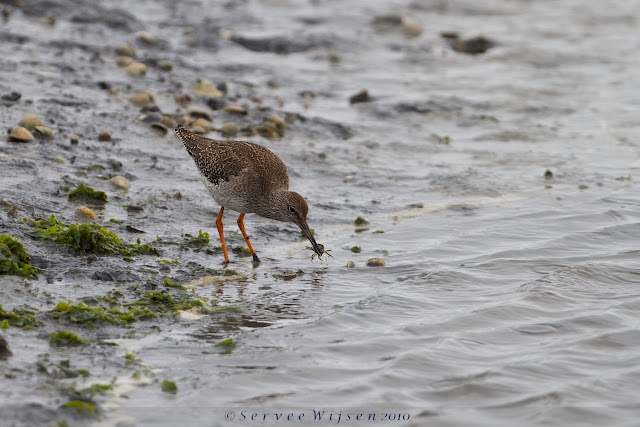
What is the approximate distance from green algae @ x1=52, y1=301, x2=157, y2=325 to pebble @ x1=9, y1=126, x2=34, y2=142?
4.06 meters

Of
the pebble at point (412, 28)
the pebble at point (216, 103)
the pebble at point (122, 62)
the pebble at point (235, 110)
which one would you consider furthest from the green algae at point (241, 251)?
the pebble at point (412, 28)

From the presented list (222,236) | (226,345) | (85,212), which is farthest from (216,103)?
(226,345)

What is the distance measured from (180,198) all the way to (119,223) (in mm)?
1252

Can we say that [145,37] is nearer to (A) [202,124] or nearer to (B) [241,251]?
(A) [202,124]

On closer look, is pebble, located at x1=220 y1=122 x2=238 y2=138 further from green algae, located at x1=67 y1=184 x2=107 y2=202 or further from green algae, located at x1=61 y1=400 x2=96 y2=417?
green algae, located at x1=61 y1=400 x2=96 y2=417

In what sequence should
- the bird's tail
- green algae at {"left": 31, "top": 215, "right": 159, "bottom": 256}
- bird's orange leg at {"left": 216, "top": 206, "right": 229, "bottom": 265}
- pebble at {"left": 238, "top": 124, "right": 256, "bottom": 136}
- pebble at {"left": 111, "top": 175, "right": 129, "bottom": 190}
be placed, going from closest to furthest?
green algae at {"left": 31, "top": 215, "right": 159, "bottom": 256} < bird's orange leg at {"left": 216, "top": 206, "right": 229, "bottom": 265} < the bird's tail < pebble at {"left": 111, "top": 175, "right": 129, "bottom": 190} < pebble at {"left": 238, "top": 124, "right": 256, "bottom": 136}

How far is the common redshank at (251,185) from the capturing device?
8.61 metres

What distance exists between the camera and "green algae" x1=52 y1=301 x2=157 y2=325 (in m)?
6.43

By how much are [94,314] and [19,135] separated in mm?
4287

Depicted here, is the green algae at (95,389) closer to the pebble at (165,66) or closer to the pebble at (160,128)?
the pebble at (160,128)

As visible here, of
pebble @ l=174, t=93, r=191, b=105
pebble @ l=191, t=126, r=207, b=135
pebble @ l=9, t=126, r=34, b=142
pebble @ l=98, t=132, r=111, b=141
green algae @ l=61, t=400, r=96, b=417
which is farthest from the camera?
pebble @ l=174, t=93, r=191, b=105

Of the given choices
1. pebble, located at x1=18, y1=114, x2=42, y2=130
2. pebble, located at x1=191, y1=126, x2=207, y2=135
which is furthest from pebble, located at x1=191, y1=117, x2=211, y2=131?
pebble, located at x1=18, y1=114, x2=42, y2=130

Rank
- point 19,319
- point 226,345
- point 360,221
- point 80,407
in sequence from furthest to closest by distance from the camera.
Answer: point 360,221 → point 226,345 → point 19,319 → point 80,407

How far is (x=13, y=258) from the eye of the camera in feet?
23.2
